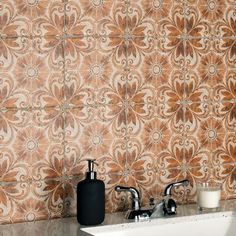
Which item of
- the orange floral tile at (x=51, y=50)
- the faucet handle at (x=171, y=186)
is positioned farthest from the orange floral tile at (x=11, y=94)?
the faucet handle at (x=171, y=186)

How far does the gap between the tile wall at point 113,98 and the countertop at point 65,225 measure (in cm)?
5

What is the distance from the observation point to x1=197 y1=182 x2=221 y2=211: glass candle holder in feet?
5.93

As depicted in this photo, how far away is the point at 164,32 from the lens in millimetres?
1861

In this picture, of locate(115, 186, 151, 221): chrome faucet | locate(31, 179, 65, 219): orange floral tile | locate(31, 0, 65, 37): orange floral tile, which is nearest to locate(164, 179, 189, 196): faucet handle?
locate(115, 186, 151, 221): chrome faucet

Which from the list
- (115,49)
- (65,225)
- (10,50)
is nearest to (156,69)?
(115,49)

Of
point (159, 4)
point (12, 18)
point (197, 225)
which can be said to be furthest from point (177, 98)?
point (12, 18)

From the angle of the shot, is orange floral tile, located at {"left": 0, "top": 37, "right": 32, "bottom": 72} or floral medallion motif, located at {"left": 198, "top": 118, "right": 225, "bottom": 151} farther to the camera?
floral medallion motif, located at {"left": 198, "top": 118, "right": 225, "bottom": 151}

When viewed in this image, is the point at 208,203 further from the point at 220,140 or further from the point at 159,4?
the point at 159,4

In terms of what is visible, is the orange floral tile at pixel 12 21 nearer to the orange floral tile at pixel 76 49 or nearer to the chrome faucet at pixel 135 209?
the orange floral tile at pixel 76 49

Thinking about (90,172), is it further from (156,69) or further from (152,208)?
(156,69)

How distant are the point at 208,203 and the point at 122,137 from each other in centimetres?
37

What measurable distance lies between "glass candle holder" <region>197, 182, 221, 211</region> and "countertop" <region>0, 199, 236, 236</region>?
24 mm

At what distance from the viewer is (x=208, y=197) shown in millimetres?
1806

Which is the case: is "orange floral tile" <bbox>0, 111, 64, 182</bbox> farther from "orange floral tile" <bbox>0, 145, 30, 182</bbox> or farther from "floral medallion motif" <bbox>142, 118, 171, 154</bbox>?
"floral medallion motif" <bbox>142, 118, 171, 154</bbox>
